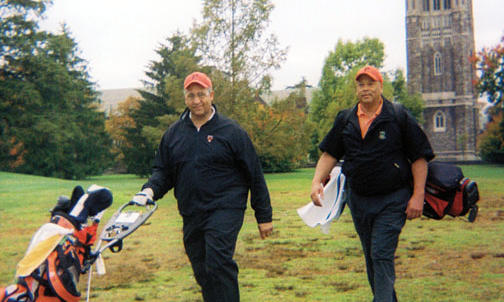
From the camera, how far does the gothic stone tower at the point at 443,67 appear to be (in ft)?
255

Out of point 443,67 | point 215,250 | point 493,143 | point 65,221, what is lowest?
point 493,143

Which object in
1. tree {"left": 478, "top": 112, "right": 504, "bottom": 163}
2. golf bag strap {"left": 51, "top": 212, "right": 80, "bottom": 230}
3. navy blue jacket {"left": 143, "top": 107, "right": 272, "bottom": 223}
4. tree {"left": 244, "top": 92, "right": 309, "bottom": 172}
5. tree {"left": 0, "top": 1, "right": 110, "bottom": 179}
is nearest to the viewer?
golf bag strap {"left": 51, "top": 212, "right": 80, "bottom": 230}

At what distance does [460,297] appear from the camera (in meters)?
6.00

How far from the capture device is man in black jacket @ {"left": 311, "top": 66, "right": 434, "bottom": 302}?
4.67 m

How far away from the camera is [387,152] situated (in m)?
4.75

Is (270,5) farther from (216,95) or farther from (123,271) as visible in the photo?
(123,271)

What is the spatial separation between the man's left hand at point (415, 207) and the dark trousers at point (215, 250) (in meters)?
1.45

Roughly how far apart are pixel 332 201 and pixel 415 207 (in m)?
1.04

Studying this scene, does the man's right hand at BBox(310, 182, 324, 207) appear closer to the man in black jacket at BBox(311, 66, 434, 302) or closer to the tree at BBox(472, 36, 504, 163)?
the man in black jacket at BBox(311, 66, 434, 302)

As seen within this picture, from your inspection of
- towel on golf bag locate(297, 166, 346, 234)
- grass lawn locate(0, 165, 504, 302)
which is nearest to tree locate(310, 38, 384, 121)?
grass lawn locate(0, 165, 504, 302)

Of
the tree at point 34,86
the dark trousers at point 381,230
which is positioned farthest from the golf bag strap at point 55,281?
the tree at point 34,86

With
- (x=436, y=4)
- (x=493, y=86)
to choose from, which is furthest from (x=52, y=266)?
(x=436, y=4)

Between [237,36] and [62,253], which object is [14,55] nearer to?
[237,36]

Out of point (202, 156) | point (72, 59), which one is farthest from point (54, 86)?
point (202, 156)
